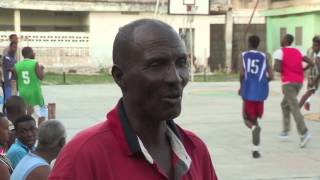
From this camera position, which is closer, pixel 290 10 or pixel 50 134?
pixel 50 134

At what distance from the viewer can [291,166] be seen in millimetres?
8227

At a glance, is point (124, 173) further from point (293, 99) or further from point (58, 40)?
point (58, 40)

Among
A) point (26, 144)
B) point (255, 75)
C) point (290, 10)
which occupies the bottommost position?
point (26, 144)

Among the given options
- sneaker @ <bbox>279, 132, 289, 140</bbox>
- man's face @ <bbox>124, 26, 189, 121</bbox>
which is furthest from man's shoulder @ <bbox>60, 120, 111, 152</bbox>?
sneaker @ <bbox>279, 132, 289, 140</bbox>

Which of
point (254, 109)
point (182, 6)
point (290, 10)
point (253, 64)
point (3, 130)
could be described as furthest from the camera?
point (290, 10)

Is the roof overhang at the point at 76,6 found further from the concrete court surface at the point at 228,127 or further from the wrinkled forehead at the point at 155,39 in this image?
the wrinkled forehead at the point at 155,39

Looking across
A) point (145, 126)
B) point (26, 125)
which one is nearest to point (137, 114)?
point (145, 126)

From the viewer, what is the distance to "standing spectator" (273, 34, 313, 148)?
31.4 ft

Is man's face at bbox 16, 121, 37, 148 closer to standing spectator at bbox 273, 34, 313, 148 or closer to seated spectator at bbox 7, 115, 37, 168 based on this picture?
seated spectator at bbox 7, 115, 37, 168

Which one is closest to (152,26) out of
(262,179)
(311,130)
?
(262,179)

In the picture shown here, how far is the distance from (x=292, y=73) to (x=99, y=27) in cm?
2649

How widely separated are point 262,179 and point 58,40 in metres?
28.1

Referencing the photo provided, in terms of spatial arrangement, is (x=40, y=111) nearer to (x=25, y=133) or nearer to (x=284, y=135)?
(x=284, y=135)

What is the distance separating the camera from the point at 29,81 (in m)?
10.1
